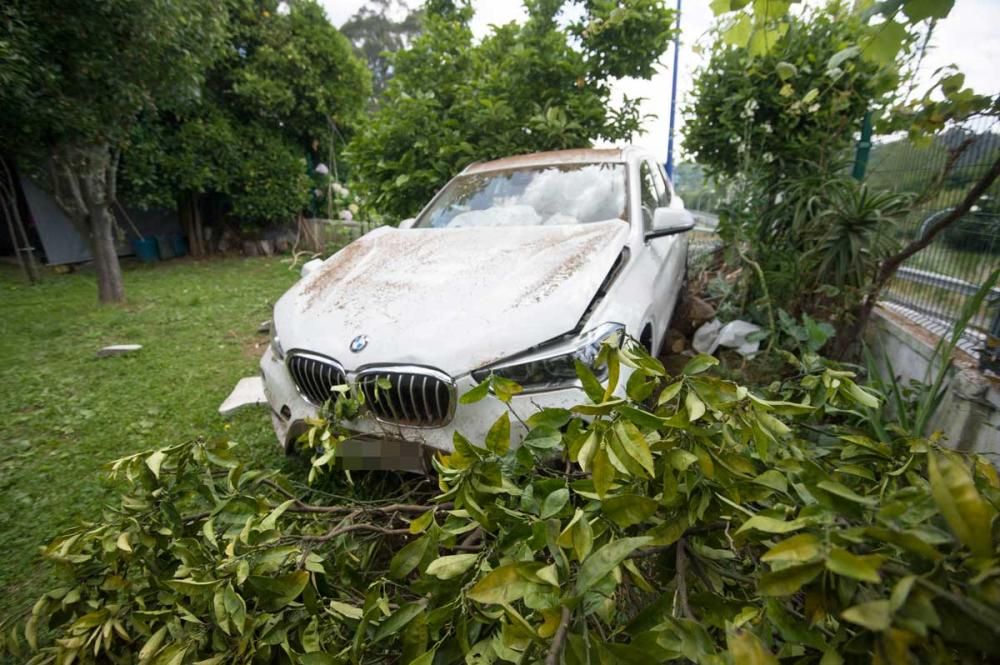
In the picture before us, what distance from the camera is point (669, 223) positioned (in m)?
2.62

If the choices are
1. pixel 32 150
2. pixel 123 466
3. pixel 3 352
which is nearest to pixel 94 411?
pixel 3 352

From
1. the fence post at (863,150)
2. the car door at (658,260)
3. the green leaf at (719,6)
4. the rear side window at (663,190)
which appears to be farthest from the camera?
the rear side window at (663,190)

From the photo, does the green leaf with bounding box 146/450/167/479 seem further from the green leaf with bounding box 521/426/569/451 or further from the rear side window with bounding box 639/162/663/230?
the rear side window with bounding box 639/162/663/230

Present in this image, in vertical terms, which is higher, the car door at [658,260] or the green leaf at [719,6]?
the green leaf at [719,6]

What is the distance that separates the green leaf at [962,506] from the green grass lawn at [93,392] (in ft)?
7.51

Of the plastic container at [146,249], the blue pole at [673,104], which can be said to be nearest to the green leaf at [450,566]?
the blue pole at [673,104]

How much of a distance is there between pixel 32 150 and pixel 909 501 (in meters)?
7.75

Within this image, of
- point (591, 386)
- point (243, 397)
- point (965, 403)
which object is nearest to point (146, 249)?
point (243, 397)

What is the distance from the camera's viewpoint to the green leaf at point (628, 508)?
79cm

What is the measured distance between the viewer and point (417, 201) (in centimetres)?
512

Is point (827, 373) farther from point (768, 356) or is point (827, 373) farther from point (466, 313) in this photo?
point (768, 356)

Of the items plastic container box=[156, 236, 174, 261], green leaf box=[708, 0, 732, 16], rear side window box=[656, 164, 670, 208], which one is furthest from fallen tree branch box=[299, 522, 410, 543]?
plastic container box=[156, 236, 174, 261]

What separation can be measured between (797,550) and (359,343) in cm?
157

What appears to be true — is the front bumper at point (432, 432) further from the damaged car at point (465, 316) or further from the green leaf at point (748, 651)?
the green leaf at point (748, 651)
